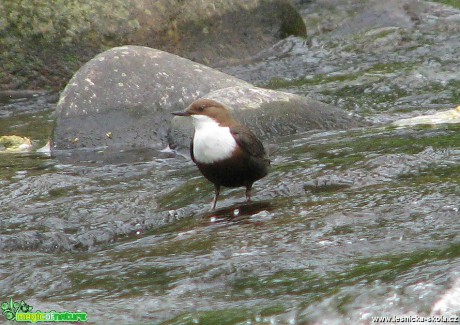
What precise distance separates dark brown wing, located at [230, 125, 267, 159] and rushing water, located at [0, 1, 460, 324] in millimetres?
286

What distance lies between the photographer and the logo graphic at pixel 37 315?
148 inches

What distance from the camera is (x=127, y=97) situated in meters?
7.87

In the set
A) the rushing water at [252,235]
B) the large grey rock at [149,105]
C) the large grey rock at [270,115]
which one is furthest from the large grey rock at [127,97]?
the rushing water at [252,235]

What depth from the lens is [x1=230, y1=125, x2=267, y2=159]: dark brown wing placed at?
5543 mm

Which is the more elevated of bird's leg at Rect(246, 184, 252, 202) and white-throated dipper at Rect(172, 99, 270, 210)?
white-throated dipper at Rect(172, 99, 270, 210)

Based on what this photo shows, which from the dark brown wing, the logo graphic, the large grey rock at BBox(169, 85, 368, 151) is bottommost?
the large grey rock at BBox(169, 85, 368, 151)

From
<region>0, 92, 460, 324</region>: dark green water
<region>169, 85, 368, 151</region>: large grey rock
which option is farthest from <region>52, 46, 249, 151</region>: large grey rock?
<region>0, 92, 460, 324</region>: dark green water

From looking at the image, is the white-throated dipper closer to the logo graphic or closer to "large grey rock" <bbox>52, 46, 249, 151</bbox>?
the logo graphic

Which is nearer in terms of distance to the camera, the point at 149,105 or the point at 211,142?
the point at 211,142

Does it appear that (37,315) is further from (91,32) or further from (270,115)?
(91,32)

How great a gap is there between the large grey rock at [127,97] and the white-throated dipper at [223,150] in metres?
2.03

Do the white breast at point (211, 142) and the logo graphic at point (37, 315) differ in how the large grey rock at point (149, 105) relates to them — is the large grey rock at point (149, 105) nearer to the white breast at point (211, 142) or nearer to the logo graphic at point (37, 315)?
the white breast at point (211, 142)

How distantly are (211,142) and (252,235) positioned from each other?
3.12ft

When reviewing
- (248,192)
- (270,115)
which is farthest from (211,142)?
(270,115)
